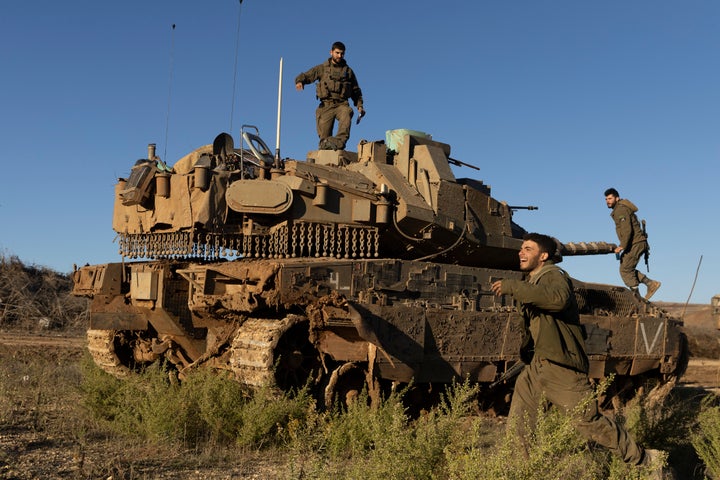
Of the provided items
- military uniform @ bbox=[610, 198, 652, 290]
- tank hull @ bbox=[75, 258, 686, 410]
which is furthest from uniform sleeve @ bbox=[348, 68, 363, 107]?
military uniform @ bbox=[610, 198, 652, 290]

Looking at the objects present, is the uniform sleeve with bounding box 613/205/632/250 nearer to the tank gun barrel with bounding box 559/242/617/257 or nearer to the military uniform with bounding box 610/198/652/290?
the military uniform with bounding box 610/198/652/290

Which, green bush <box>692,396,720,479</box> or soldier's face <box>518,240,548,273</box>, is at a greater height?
soldier's face <box>518,240,548,273</box>

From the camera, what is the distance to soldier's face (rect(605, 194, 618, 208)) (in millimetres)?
11750

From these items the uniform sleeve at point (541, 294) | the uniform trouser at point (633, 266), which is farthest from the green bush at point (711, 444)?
the uniform trouser at point (633, 266)

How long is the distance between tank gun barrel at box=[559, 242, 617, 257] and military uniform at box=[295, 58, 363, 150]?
3.88 meters

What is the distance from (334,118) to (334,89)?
0.42 meters

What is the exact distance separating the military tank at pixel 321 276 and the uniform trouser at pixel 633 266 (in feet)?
3.06

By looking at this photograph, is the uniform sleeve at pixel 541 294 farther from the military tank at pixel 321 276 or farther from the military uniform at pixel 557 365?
the military tank at pixel 321 276

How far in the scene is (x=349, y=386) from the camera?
8.42 meters

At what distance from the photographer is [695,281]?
8.63m

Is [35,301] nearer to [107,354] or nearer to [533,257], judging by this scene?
[107,354]

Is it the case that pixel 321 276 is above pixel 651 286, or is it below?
below

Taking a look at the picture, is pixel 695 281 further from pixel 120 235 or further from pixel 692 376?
pixel 692 376

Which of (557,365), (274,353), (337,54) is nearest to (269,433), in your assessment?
(274,353)
